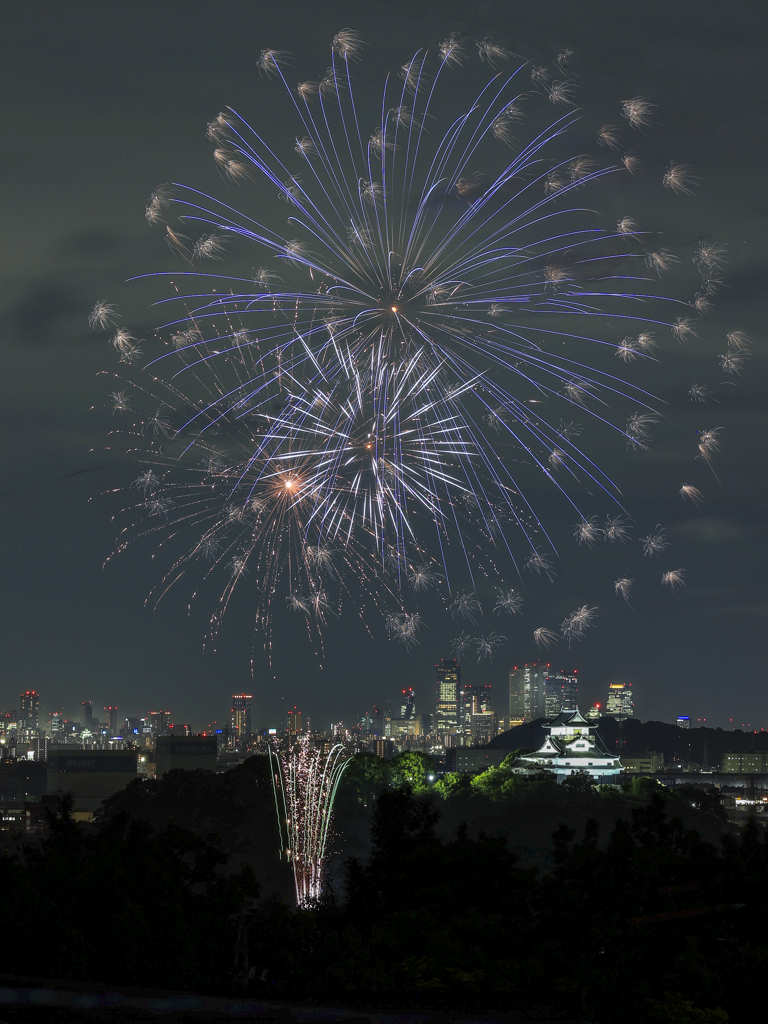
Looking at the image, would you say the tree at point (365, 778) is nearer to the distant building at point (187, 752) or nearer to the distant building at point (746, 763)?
the distant building at point (187, 752)

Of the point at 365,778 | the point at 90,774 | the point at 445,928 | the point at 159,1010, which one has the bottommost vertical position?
the point at 90,774

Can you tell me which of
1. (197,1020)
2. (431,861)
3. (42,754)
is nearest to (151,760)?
(42,754)

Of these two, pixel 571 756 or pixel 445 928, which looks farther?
pixel 571 756

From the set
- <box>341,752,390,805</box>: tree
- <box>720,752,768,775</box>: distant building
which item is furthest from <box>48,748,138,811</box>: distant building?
<box>720,752,768,775</box>: distant building

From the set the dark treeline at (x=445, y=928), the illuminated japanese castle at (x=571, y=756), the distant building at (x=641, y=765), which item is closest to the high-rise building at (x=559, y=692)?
the distant building at (x=641, y=765)

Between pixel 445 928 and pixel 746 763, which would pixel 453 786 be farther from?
pixel 746 763

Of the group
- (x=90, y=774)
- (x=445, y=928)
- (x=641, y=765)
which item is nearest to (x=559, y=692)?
(x=641, y=765)
